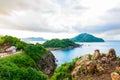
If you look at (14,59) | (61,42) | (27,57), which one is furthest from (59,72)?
(61,42)

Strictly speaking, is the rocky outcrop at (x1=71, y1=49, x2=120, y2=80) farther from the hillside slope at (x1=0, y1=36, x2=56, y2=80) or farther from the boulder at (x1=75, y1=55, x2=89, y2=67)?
the hillside slope at (x1=0, y1=36, x2=56, y2=80)

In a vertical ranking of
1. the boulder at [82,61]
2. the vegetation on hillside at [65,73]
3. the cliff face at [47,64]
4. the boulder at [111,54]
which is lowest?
the cliff face at [47,64]

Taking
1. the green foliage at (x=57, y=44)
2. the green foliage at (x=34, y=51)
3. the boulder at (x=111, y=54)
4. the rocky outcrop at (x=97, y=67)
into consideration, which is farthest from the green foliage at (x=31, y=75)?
the green foliage at (x=57, y=44)

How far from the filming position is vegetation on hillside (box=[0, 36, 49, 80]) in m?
34.3

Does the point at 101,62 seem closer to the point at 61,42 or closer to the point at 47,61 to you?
the point at 47,61

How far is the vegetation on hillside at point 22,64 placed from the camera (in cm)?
3431

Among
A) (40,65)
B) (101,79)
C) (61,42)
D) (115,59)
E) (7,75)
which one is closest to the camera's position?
(101,79)

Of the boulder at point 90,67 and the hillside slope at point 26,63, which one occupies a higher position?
the boulder at point 90,67

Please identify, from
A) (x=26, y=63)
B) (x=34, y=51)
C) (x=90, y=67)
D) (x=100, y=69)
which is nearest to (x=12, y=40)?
(x=34, y=51)

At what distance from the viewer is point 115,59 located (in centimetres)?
2005

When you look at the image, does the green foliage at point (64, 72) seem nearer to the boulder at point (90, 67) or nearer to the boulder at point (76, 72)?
the boulder at point (76, 72)

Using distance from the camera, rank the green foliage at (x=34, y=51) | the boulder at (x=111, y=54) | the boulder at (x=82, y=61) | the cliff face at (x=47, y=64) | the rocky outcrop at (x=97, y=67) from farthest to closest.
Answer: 1. the cliff face at (x=47, y=64)
2. the green foliage at (x=34, y=51)
3. the boulder at (x=111, y=54)
4. the boulder at (x=82, y=61)
5. the rocky outcrop at (x=97, y=67)

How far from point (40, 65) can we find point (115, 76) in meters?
41.5

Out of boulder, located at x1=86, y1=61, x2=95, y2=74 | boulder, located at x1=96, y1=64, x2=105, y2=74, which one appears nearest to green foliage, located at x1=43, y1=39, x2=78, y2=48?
boulder, located at x1=86, y1=61, x2=95, y2=74
